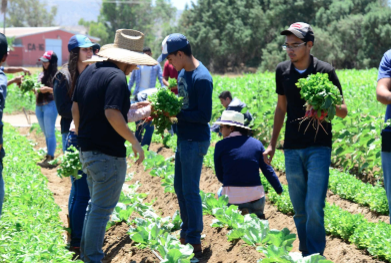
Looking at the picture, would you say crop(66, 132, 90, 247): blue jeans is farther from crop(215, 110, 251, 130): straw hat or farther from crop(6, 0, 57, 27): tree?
crop(6, 0, 57, 27): tree

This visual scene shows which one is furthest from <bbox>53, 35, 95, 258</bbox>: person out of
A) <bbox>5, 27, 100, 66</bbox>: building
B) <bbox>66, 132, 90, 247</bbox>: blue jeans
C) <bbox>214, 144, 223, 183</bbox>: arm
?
<bbox>5, 27, 100, 66</bbox>: building

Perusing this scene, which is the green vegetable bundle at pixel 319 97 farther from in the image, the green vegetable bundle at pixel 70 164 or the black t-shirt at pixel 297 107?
the green vegetable bundle at pixel 70 164

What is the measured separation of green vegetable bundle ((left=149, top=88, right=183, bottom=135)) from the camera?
15.4 ft

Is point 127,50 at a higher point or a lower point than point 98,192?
higher

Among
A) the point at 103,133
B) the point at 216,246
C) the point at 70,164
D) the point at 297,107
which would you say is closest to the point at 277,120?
the point at 297,107

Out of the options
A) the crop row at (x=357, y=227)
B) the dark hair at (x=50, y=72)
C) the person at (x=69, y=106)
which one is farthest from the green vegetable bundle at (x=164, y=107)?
the dark hair at (x=50, y=72)

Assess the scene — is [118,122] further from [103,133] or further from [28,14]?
[28,14]

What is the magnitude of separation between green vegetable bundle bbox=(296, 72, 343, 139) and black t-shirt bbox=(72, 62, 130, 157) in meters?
1.50

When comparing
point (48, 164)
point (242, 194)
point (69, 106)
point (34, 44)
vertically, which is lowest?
point (34, 44)

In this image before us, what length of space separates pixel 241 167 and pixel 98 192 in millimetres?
2061

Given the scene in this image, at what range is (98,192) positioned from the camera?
4.22m

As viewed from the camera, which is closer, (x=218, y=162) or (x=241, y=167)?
(x=241, y=167)

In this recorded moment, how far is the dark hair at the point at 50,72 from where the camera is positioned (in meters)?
8.56

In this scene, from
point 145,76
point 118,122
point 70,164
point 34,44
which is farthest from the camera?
point 34,44
